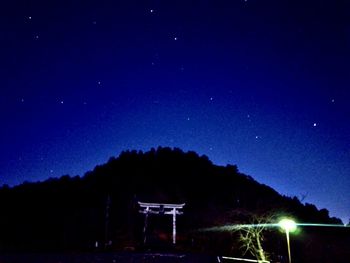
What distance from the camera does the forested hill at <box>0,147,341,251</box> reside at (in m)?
34.1

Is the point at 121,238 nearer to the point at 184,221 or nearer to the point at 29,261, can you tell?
the point at 184,221

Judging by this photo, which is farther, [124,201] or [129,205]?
[124,201]

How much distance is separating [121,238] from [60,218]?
11.1 meters

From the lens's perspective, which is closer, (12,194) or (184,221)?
(184,221)

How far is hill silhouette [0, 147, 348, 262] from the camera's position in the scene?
32.2m

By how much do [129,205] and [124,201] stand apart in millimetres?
1770

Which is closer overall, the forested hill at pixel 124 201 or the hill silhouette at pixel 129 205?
the hill silhouette at pixel 129 205

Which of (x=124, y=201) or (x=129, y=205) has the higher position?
(x=124, y=201)

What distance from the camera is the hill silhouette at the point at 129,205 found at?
32.2 metres

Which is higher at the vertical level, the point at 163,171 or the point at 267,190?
the point at 163,171

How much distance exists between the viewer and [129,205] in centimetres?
4266

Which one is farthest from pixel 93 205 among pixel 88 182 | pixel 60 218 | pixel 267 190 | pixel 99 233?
pixel 267 190

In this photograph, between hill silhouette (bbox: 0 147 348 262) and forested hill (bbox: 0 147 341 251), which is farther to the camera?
forested hill (bbox: 0 147 341 251)

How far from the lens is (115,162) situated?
63875 mm
